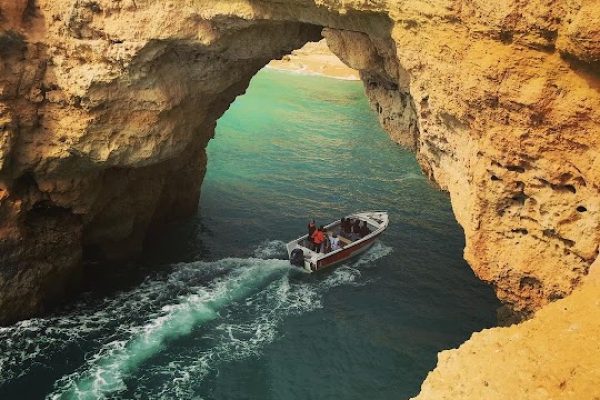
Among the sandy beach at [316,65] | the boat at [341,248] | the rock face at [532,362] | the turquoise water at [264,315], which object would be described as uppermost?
the sandy beach at [316,65]

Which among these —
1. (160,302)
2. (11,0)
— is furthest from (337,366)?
(11,0)

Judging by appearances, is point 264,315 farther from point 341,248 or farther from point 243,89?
point 243,89

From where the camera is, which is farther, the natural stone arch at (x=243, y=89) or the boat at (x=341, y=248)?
the boat at (x=341, y=248)

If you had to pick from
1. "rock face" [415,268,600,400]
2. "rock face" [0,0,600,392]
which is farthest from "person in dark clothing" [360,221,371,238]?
"rock face" [415,268,600,400]

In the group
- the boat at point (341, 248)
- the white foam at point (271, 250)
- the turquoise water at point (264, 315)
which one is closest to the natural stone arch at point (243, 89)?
the turquoise water at point (264, 315)

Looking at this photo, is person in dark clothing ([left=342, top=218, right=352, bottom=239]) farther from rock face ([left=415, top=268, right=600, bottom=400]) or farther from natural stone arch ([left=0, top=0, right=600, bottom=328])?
rock face ([left=415, top=268, right=600, bottom=400])

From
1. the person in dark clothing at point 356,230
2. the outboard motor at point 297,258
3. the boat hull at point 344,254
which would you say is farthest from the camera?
the person in dark clothing at point 356,230

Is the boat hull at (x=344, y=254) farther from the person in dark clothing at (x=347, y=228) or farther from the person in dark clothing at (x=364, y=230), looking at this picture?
the person in dark clothing at (x=347, y=228)

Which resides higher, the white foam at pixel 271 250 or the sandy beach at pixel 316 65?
the sandy beach at pixel 316 65

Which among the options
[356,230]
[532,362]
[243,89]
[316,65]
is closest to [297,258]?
[356,230]
